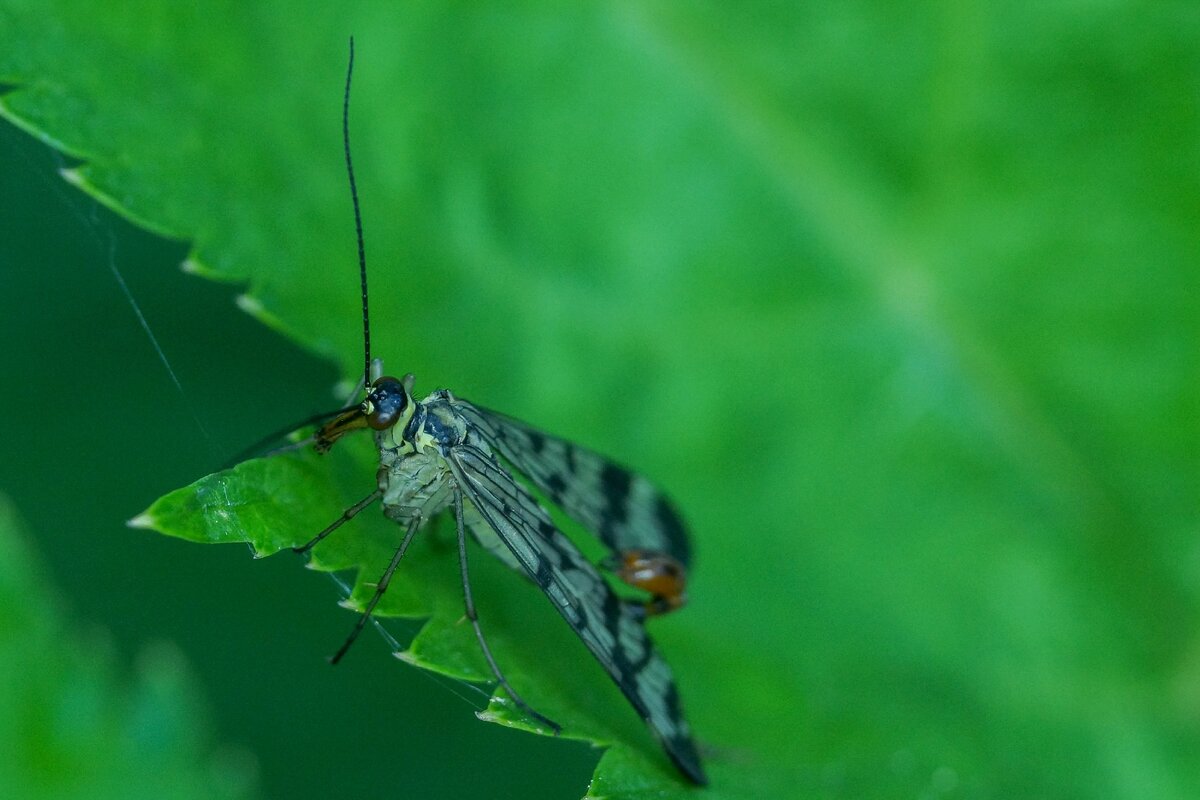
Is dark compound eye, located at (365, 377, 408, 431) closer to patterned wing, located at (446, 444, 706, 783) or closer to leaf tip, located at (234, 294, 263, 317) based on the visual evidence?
patterned wing, located at (446, 444, 706, 783)

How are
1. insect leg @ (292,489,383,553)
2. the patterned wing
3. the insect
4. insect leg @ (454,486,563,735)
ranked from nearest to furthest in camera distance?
insect leg @ (454,486,563,735) < insect leg @ (292,489,383,553) < the patterned wing < the insect

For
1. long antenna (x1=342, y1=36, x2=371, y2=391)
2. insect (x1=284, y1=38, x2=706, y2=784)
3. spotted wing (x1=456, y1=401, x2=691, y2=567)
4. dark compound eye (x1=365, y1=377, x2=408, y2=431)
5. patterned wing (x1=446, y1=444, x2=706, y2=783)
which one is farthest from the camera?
spotted wing (x1=456, y1=401, x2=691, y2=567)

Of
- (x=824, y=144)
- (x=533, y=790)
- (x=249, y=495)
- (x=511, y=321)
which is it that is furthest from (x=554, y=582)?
(x=824, y=144)

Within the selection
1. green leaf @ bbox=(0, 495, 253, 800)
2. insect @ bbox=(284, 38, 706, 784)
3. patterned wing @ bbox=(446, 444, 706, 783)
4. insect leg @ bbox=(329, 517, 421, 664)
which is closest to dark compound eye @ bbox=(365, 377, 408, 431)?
insect @ bbox=(284, 38, 706, 784)

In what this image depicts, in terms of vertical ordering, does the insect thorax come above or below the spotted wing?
below

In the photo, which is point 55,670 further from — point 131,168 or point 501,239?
point 501,239

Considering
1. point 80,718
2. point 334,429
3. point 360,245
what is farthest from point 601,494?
point 80,718

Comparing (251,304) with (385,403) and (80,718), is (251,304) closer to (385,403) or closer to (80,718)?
(385,403)

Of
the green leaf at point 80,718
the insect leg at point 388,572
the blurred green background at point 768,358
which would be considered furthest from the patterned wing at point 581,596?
the green leaf at point 80,718
